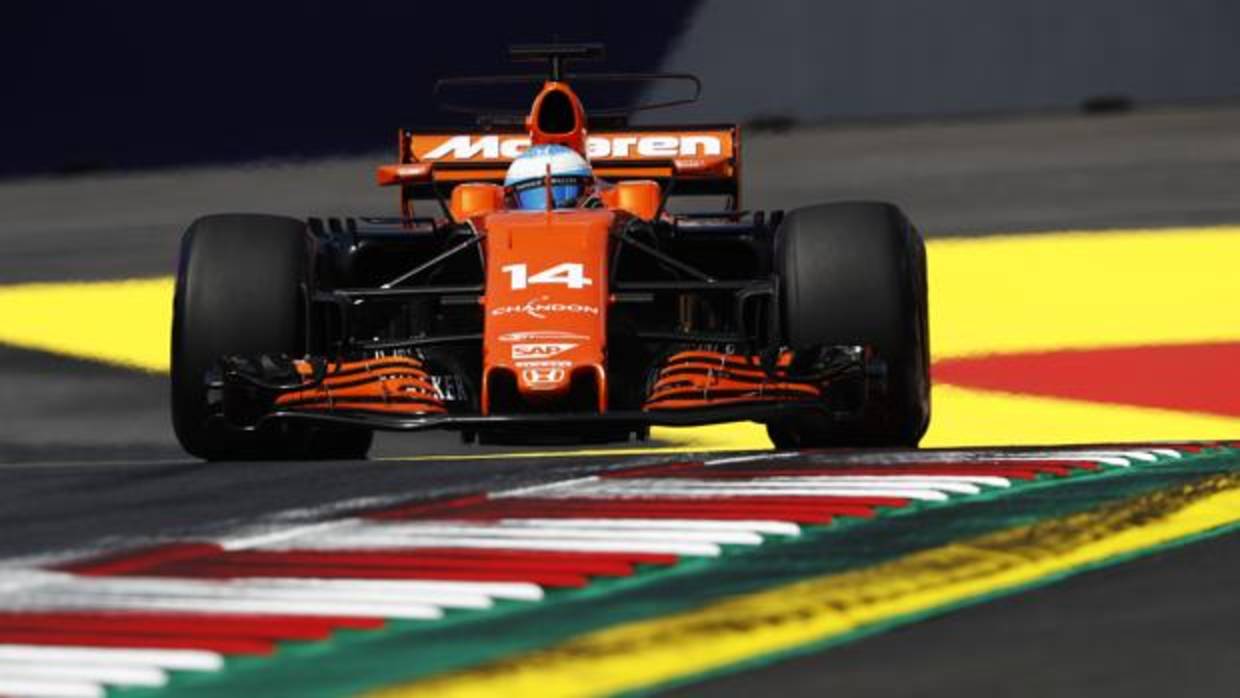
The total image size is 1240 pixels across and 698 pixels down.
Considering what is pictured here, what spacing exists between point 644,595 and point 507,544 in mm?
799

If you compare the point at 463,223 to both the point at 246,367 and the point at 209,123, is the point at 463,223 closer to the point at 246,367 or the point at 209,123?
the point at 246,367

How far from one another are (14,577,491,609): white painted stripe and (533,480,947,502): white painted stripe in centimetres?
150

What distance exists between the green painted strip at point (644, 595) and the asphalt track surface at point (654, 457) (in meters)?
0.50

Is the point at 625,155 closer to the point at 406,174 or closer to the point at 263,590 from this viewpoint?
the point at 406,174

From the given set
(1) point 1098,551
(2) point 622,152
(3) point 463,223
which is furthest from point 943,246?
(1) point 1098,551

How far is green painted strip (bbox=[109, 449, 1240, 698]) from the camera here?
201 inches

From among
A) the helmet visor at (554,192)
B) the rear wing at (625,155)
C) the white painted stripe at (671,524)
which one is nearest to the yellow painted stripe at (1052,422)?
the rear wing at (625,155)

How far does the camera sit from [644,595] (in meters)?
5.91

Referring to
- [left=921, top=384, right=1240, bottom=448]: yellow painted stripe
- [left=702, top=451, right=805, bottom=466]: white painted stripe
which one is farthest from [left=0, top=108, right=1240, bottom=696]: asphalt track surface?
[left=921, top=384, right=1240, bottom=448]: yellow painted stripe

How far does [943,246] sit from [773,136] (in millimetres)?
4279

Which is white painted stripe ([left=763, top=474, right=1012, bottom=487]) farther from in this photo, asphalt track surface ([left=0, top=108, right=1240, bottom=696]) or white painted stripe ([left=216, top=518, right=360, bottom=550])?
white painted stripe ([left=216, top=518, right=360, bottom=550])

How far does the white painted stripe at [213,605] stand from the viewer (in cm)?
575

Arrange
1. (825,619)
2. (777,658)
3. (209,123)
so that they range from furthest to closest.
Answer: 1. (209,123)
2. (825,619)
3. (777,658)

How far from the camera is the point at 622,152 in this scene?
37.4 ft
